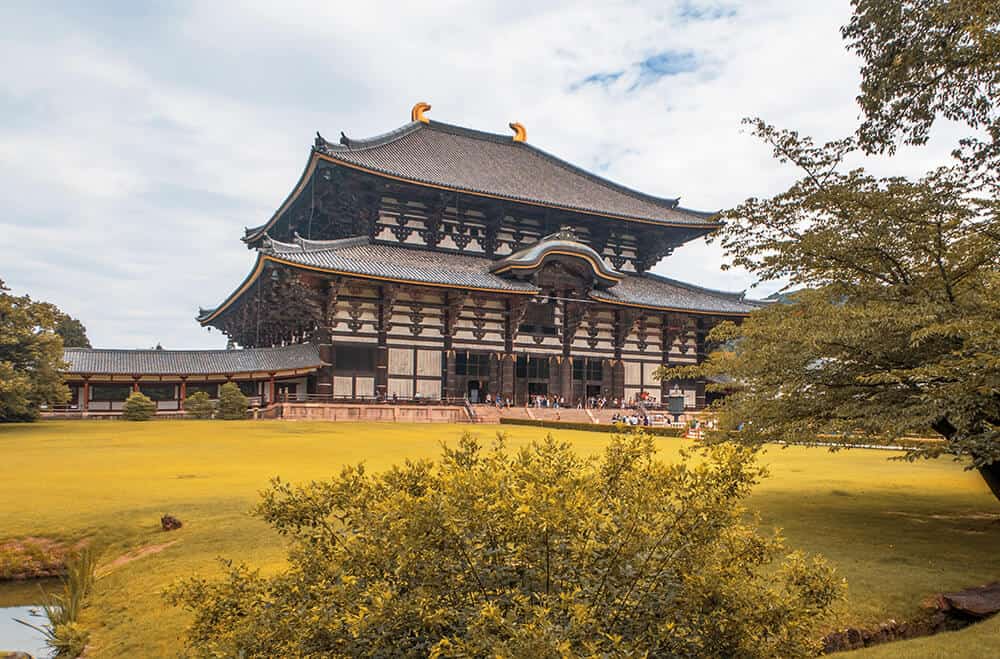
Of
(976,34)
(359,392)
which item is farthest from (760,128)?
(359,392)

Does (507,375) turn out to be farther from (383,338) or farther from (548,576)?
(548,576)

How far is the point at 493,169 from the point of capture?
44812mm

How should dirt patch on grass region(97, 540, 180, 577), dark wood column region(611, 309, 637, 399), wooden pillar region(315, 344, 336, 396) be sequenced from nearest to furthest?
dirt patch on grass region(97, 540, 180, 577)
wooden pillar region(315, 344, 336, 396)
dark wood column region(611, 309, 637, 399)

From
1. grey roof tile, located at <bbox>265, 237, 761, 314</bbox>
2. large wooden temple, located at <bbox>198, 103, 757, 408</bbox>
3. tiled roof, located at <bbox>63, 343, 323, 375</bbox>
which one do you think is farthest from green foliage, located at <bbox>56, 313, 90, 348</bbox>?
grey roof tile, located at <bbox>265, 237, 761, 314</bbox>

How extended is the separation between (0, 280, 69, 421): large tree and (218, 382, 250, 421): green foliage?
6.17 metres

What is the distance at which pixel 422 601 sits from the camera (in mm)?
3545

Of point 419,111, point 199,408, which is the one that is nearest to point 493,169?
point 419,111

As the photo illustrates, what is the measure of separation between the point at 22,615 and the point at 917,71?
13.7 meters

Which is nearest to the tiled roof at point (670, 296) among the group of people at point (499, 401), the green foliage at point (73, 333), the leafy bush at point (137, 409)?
the group of people at point (499, 401)

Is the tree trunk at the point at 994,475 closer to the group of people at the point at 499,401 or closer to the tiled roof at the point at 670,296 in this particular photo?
the group of people at the point at 499,401

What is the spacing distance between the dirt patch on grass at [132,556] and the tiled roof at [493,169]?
27579mm

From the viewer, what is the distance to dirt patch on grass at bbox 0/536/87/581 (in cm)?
886

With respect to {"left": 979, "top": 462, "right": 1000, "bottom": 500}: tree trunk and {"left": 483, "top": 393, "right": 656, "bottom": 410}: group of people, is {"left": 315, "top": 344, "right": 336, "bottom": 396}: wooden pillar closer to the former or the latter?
{"left": 483, "top": 393, "right": 656, "bottom": 410}: group of people

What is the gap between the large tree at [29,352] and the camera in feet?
85.1
